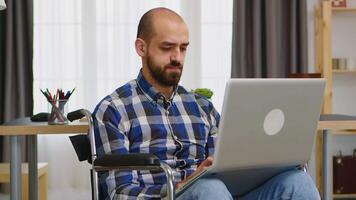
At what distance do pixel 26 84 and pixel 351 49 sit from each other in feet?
8.31

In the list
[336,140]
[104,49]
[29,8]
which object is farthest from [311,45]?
[29,8]

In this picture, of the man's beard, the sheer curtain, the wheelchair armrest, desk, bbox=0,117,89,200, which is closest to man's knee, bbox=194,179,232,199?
the wheelchair armrest

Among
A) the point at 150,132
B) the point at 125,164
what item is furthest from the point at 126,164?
the point at 150,132

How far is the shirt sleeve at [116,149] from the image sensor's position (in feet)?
5.95

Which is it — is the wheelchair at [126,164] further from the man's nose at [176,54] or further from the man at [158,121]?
the man's nose at [176,54]

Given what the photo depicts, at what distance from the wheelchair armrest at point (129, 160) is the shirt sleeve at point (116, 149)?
143 millimetres

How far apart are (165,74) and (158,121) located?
0.15 metres

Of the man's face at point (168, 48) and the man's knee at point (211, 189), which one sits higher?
the man's face at point (168, 48)

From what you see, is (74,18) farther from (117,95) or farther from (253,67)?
(117,95)

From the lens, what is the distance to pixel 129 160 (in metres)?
1.67

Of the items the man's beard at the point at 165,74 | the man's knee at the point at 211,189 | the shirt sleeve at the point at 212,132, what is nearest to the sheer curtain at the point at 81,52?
the shirt sleeve at the point at 212,132

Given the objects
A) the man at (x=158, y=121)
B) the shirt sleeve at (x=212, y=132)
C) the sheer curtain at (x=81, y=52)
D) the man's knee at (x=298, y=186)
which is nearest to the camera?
the man's knee at (x=298, y=186)

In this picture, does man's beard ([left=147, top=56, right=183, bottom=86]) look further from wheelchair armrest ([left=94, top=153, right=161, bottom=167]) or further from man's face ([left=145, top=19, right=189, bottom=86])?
wheelchair armrest ([left=94, top=153, right=161, bottom=167])

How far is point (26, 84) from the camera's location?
15.2ft
